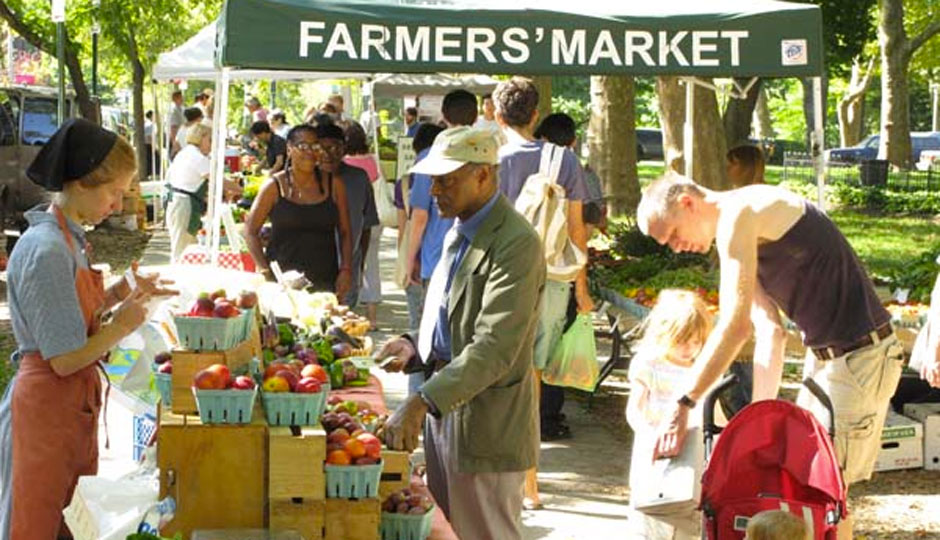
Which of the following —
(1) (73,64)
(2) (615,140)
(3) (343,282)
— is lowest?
(3) (343,282)

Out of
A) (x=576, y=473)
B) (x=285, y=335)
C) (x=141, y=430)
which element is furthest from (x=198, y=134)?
(x=285, y=335)

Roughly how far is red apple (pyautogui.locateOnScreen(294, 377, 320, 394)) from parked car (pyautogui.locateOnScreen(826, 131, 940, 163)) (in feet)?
149

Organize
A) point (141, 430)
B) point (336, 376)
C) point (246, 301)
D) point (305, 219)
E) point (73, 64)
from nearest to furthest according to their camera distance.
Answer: point (246, 301)
point (336, 376)
point (141, 430)
point (305, 219)
point (73, 64)

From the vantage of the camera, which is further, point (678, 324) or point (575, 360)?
point (575, 360)

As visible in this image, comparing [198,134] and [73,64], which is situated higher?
[73,64]

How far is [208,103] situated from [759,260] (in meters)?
25.3

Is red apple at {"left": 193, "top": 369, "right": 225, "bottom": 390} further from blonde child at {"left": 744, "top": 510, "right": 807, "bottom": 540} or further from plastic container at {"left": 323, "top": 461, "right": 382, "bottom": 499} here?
blonde child at {"left": 744, "top": 510, "right": 807, "bottom": 540}

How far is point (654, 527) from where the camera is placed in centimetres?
658

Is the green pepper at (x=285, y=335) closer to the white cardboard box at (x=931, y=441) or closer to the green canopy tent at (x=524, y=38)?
the green canopy tent at (x=524, y=38)

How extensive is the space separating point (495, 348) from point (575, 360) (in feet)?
13.3

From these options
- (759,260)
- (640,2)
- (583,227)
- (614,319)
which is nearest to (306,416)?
(759,260)

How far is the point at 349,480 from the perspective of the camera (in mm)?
4879

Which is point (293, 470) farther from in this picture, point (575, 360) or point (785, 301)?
point (575, 360)

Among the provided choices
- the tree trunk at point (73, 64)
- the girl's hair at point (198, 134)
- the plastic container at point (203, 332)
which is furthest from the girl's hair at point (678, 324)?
the tree trunk at point (73, 64)
